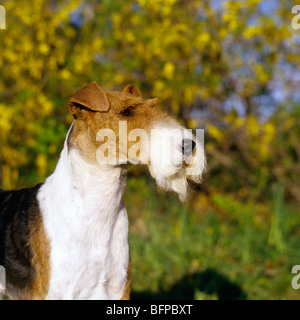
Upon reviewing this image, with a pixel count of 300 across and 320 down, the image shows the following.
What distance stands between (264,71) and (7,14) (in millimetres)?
3362

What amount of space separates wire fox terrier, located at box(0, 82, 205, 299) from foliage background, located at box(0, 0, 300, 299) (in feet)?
6.29

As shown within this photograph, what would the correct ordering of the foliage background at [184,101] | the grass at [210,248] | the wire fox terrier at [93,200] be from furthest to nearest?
1. the foliage background at [184,101]
2. the grass at [210,248]
3. the wire fox terrier at [93,200]

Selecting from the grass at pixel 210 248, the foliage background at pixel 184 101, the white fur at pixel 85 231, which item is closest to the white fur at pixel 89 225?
the white fur at pixel 85 231

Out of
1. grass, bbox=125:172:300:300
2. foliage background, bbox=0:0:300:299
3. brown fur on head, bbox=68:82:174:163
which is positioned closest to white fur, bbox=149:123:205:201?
brown fur on head, bbox=68:82:174:163

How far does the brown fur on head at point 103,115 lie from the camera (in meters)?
2.48

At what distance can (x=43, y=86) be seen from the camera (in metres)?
5.74

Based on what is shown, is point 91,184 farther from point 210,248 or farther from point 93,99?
point 210,248

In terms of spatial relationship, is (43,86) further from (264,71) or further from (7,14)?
(264,71)

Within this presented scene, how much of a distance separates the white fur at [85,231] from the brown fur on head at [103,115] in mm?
107

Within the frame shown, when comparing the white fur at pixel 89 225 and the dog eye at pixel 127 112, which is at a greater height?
the dog eye at pixel 127 112

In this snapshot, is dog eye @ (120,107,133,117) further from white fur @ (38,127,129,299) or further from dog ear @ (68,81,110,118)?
white fur @ (38,127,129,299)

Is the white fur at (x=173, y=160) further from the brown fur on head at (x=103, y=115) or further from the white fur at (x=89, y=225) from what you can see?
the brown fur on head at (x=103, y=115)

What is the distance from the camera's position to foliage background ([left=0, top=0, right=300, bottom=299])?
4.98 m

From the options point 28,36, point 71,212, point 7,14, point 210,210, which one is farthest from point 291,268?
point 7,14
